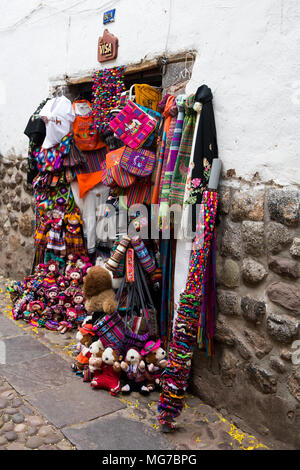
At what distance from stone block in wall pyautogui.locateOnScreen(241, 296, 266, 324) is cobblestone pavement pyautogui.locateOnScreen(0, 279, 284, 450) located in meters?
0.64

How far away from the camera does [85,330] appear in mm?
3150


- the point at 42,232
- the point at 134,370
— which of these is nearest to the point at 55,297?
the point at 42,232

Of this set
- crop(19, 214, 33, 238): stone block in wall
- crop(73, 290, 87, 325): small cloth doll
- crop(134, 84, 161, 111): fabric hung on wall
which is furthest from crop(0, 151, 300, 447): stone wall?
crop(19, 214, 33, 238): stone block in wall

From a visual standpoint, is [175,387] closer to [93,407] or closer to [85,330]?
[93,407]

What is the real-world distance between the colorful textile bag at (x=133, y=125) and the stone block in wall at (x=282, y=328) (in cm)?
164

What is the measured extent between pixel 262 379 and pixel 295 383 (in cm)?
21

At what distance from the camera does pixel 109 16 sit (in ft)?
11.8

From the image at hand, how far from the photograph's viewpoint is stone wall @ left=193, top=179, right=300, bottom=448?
86.4 inches

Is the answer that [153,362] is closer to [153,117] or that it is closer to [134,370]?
Result: [134,370]

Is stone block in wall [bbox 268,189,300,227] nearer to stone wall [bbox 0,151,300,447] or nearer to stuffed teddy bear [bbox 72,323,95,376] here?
stone wall [bbox 0,151,300,447]

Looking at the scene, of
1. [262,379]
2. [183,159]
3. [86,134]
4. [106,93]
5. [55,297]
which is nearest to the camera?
[262,379]

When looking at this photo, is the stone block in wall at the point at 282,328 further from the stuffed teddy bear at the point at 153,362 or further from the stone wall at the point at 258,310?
the stuffed teddy bear at the point at 153,362

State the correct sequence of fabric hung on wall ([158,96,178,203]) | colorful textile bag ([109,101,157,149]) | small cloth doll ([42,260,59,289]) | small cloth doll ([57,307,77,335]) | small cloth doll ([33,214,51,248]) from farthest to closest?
small cloth doll ([33,214,51,248])
small cloth doll ([42,260,59,289])
small cloth doll ([57,307,77,335])
colorful textile bag ([109,101,157,149])
fabric hung on wall ([158,96,178,203])
